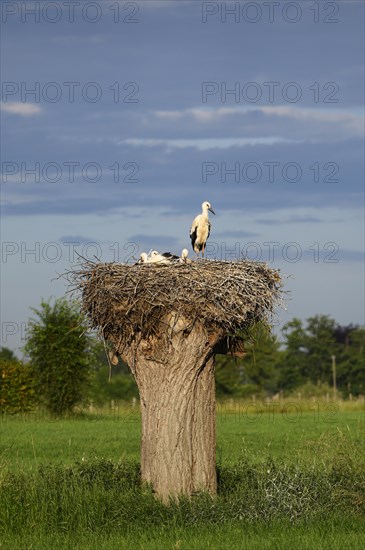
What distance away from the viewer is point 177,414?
15039 mm

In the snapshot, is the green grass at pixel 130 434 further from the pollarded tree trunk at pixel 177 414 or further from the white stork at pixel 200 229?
the pollarded tree trunk at pixel 177 414

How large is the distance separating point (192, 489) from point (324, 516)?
2.08 metres

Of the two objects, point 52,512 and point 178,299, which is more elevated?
point 178,299

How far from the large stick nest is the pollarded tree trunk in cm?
26

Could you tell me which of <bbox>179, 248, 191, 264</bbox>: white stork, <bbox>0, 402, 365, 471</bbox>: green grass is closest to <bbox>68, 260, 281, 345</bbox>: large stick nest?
<bbox>179, 248, 191, 264</bbox>: white stork

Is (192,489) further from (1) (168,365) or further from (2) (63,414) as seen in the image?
(2) (63,414)

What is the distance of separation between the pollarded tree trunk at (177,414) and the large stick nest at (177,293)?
0.26 m

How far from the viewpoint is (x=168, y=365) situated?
49.5 feet

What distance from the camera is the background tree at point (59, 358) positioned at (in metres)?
42.2

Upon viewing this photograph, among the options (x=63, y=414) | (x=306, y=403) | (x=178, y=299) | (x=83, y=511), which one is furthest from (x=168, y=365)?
(x=306, y=403)

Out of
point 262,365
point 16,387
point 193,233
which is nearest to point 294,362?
point 262,365

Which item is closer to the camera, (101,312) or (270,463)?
(101,312)

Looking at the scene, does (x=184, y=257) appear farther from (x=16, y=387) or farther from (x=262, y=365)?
(x=262, y=365)

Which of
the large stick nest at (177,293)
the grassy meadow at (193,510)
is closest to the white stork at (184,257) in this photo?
the large stick nest at (177,293)
